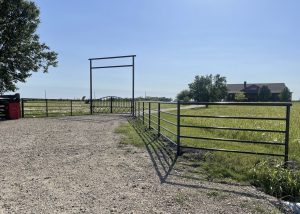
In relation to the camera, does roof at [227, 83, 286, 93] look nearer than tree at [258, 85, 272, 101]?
No

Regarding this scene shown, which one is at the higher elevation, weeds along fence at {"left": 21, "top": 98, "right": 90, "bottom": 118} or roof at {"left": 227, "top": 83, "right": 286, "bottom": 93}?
roof at {"left": 227, "top": 83, "right": 286, "bottom": 93}

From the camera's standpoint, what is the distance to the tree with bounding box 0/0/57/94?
2097 centimetres

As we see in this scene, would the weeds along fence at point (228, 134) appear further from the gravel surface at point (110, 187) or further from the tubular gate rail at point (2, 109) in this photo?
the tubular gate rail at point (2, 109)

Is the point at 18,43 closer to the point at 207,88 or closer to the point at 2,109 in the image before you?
the point at 2,109

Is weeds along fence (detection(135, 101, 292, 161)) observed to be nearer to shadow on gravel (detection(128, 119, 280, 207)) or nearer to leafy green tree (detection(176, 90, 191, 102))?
shadow on gravel (detection(128, 119, 280, 207))

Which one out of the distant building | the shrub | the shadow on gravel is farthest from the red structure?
the distant building

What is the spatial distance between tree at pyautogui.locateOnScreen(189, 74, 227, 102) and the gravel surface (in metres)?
58.7

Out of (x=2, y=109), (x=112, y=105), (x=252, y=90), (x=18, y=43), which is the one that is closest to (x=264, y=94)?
(x=252, y=90)

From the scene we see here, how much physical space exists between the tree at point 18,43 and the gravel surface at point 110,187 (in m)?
16.6

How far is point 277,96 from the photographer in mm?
88688

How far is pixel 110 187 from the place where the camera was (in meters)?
4.58

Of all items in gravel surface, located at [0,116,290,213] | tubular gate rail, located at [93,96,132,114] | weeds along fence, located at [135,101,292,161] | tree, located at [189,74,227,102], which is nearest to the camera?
gravel surface, located at [0,116,290,213]

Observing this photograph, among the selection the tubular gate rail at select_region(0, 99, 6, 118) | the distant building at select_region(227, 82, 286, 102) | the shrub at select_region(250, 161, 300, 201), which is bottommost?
the shrub at select_region(250, 161, 300, 201)

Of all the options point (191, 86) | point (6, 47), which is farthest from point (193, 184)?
point (191, 86)
